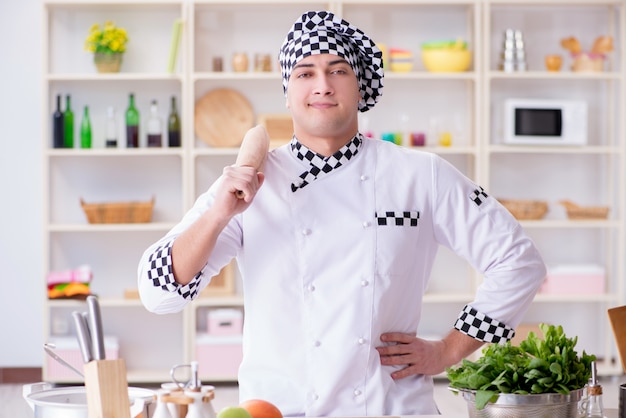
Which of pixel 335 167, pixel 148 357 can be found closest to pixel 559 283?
pixel 148 357

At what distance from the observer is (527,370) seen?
63.0 inches

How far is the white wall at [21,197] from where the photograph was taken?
18.3 feet

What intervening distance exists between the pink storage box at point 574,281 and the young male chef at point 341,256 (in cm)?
349

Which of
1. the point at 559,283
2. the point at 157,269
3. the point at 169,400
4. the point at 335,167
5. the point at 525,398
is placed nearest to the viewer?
the point at 169,400

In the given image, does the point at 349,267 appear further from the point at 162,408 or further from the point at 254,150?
the point at 162,408

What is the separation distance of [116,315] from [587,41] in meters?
3.23

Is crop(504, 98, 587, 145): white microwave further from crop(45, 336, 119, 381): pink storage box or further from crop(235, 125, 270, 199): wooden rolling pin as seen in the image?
crop(235, 125, 270, 199): wooden rolling pin

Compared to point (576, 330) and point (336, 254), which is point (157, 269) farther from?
point (576, 330)

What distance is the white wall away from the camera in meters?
5.59

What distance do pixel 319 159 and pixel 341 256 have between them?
23 centimetres

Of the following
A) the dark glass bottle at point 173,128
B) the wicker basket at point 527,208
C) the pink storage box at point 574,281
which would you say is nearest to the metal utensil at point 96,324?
the dark glass bottle at point 173,128

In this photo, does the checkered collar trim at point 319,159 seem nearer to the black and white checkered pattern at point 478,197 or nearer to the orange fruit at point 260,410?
the black and white checkered pattern at point 478,197

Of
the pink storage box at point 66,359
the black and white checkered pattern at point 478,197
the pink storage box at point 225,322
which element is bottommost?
the pink storage box at point 66,359

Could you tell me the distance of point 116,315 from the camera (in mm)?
5668
